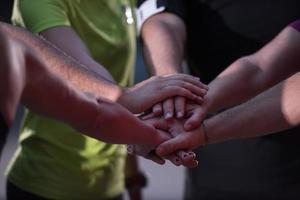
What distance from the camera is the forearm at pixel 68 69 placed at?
6.34 ft

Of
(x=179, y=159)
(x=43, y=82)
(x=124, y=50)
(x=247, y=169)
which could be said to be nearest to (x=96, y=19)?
(x=124, y=50)

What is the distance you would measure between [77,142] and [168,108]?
0.97ft

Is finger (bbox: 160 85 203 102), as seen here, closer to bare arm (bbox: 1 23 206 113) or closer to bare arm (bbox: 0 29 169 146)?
bare arm (bbox: 1 23 206 113)

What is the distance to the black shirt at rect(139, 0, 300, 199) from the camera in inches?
98.0

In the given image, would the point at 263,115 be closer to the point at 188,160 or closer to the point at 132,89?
the point at 188,160

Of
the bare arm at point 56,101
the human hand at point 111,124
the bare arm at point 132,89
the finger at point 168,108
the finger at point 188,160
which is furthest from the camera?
the finger at point 168,108

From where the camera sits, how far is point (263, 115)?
220 centimetres

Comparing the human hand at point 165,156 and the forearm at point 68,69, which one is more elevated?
the forearm at point 68,69

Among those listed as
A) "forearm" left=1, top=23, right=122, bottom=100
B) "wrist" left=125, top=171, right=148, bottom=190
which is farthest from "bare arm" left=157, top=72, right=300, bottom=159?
"wrist" left=125, top=171, right=148, bottom=190

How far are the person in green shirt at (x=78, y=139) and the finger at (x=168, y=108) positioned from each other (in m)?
0.06

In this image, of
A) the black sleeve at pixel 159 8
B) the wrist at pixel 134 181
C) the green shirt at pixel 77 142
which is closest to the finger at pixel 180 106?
the green shirt at pixel 77 142

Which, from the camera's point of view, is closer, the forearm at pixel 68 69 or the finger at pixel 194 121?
the forearm at pixel 68 69

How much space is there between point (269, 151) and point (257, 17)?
16.1 inches

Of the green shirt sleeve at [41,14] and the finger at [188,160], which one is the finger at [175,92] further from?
the green shirt sleeve at [41,14]
